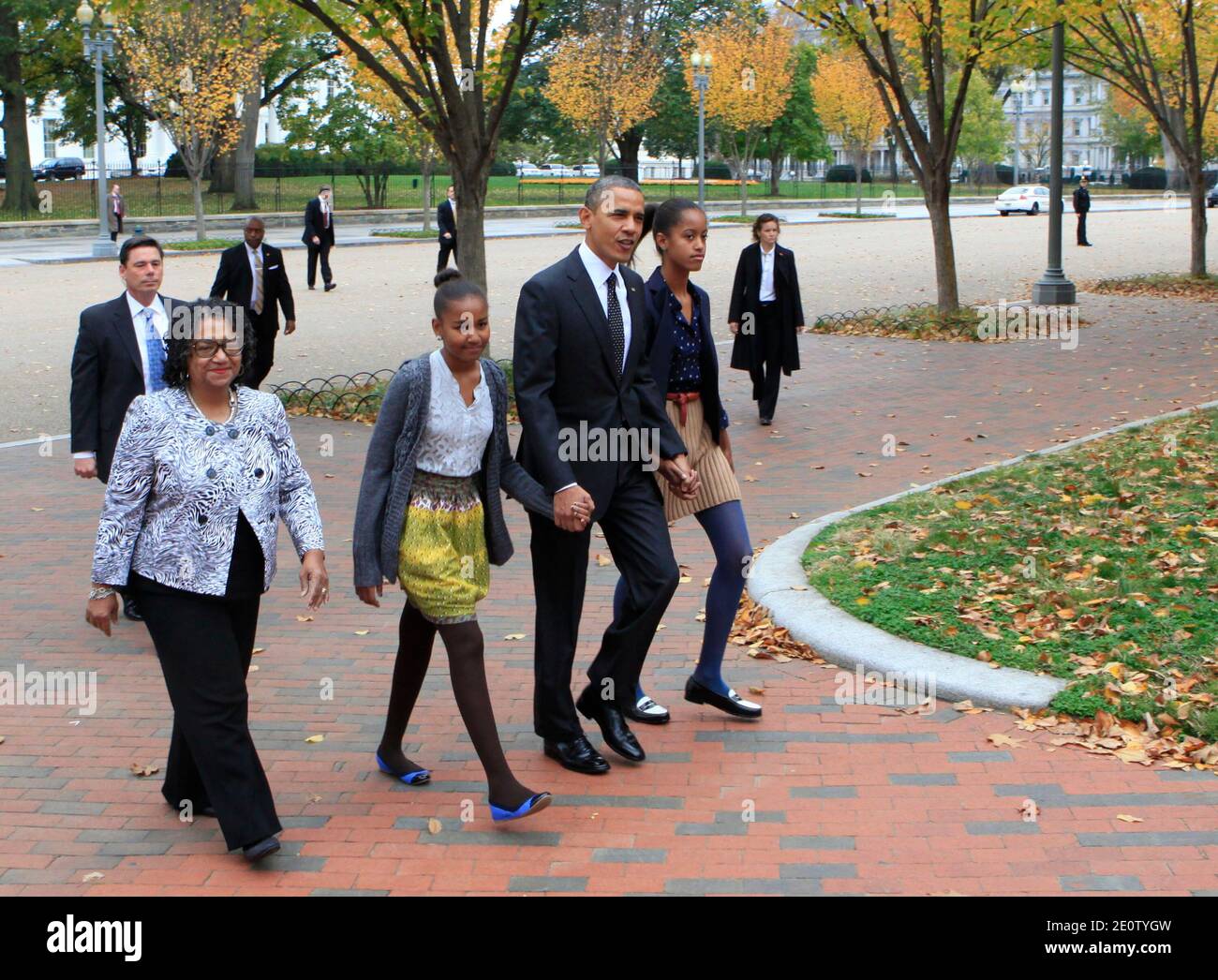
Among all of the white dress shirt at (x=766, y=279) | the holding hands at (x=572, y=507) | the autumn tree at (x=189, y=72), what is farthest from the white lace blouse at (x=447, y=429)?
the autumn tree at (x=189, y=72)

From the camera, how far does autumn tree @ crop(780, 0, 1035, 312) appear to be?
52.0ft

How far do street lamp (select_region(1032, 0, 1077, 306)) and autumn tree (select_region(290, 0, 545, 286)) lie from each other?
333 inches

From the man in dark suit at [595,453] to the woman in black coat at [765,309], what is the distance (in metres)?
6.36

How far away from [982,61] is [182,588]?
14.9m

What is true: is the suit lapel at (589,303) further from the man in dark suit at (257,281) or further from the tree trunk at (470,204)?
the tree trunk at (470,204)

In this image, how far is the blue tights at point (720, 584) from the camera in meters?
5.30

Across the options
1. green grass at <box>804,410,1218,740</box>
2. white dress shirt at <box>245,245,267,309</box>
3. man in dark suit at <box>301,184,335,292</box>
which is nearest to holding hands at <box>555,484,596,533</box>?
green grass at <box>804,410,1218,740</box>

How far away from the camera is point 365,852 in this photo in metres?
4.38

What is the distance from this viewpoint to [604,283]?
487cm

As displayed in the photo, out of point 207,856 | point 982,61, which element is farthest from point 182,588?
point 982,61

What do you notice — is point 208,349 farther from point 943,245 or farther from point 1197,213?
point 1197,213

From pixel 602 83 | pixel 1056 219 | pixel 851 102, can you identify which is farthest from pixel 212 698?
pixel 851 102

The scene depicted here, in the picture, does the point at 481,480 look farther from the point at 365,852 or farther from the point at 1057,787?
the point at 1057,787

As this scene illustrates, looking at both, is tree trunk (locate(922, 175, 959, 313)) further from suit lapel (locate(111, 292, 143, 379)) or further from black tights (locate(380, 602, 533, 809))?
black tights (locate(380, 602, 533, 809))
